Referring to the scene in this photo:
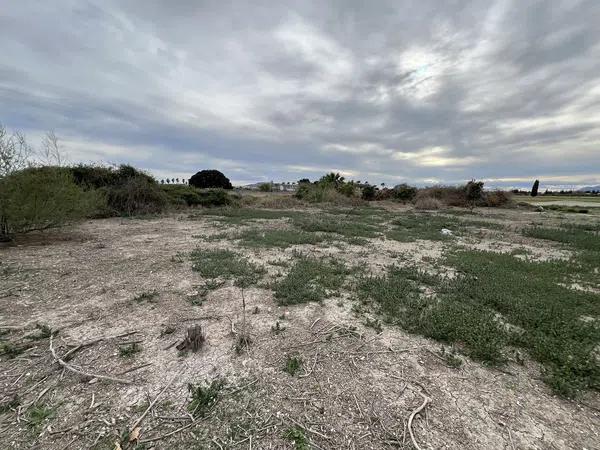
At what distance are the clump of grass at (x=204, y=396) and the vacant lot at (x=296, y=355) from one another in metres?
0.01

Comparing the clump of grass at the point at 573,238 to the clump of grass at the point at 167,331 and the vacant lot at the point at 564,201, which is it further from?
the vacant lot at the point at 564,201

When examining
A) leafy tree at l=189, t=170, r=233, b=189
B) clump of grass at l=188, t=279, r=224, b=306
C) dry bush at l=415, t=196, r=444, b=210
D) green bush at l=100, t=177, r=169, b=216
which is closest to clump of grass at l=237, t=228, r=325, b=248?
clump of grass at l=188, t=279, r=224, b=306

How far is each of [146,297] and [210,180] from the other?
102ft

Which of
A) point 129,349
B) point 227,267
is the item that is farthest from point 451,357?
point 227,267

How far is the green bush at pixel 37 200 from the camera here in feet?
19.4

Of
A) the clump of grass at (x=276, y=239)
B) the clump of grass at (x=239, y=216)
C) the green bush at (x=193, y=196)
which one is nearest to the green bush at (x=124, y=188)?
the green bush at (x=193, y=196)

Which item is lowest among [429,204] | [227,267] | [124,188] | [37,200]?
[227,267]

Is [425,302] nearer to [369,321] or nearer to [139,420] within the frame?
[369,321]

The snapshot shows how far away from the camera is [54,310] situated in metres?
3.27

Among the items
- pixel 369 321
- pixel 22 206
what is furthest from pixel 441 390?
pixel 22 206

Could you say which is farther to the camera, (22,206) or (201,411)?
(22,206)

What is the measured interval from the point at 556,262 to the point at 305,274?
17.4ft

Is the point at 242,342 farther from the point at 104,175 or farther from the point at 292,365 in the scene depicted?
the point at 104,175

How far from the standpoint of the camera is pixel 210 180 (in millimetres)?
32781
